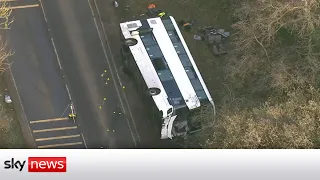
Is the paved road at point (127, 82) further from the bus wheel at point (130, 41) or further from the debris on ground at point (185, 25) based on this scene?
the debris on ground at point (185, 25)

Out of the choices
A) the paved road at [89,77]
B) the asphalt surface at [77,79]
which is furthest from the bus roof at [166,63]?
the paved road at [89,77]

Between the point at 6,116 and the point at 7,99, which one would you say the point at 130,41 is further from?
the point at 6,116

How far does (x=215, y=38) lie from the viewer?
1258 inches

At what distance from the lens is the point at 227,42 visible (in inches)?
1262

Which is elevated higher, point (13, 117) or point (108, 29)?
point (108, 29)

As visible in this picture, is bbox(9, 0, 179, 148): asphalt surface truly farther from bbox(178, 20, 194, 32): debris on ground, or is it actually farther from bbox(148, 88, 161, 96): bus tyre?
bbox(178, 20, 194, 32): debris on ground

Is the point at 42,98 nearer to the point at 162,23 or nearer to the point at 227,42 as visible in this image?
the point at 162,23

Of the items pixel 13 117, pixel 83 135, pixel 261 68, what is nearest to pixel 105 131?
pixel 83 135

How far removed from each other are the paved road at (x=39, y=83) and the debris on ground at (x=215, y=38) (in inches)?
363

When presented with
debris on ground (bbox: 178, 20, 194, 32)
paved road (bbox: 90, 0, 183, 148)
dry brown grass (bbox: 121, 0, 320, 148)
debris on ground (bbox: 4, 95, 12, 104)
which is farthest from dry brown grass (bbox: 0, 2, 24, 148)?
debris on ground (bbox: 178, 20, 194, 32)

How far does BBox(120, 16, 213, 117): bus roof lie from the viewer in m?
27.8

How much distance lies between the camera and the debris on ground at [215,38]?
31844 mm

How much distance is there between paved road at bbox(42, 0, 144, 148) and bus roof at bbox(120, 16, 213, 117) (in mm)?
3010

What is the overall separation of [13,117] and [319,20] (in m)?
17.6
